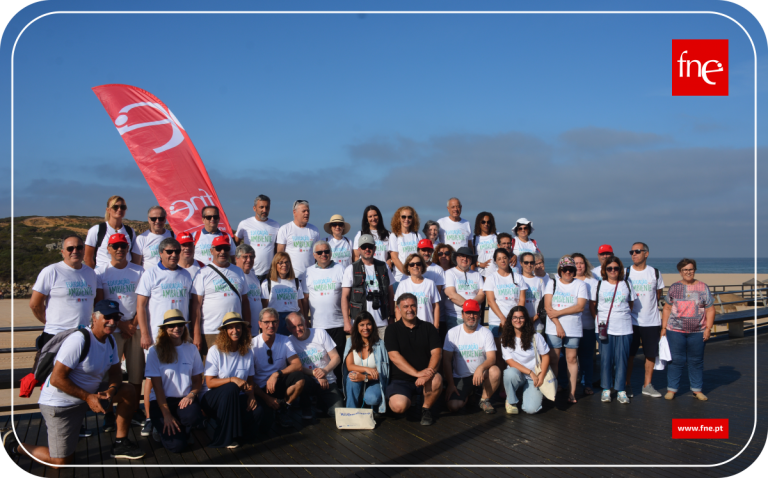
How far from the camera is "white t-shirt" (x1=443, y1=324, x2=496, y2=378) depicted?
5.99 meters

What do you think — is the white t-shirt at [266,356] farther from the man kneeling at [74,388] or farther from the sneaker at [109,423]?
the sneaker at [109,423]

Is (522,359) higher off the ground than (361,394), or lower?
higher

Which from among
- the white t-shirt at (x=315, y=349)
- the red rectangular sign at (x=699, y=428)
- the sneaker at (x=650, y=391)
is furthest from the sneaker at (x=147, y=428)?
the sneaker at (x=650, y=391)

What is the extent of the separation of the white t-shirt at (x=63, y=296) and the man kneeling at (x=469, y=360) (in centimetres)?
372

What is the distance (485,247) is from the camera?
24.6ft

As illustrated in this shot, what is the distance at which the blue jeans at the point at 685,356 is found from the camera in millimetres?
6465

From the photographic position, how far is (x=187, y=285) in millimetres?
5312

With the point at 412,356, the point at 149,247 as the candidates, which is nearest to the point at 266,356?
the point at 412,356

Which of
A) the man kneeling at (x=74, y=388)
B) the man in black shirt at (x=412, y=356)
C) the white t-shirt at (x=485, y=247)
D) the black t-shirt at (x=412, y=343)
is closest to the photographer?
the man kneeling at (x=74, y=388)

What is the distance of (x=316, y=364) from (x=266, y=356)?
22.5 inches

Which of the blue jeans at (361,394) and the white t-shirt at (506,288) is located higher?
the white t-shirt at (506,288)

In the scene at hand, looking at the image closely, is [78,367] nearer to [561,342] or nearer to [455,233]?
[455,233]

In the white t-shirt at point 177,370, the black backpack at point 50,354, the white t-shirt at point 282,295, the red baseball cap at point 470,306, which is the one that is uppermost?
the white t-shirt at point 282,295

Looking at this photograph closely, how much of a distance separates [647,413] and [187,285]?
518 centimetres
